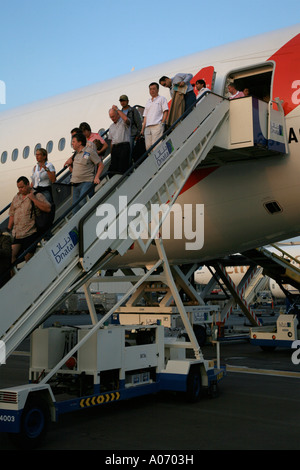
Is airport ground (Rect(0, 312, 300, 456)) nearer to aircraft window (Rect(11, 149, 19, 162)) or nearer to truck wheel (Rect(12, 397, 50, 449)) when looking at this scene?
truck wheel (Rect(12, 397, 50, 449))

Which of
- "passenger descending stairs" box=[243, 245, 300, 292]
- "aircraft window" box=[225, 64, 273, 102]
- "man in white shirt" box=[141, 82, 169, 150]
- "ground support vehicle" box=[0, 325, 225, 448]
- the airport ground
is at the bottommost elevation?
the airport ground

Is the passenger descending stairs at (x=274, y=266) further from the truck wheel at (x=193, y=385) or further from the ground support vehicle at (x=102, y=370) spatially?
the truck wheel at (x=193, y=385)

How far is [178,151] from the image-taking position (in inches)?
374

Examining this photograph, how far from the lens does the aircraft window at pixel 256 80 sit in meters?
11.4

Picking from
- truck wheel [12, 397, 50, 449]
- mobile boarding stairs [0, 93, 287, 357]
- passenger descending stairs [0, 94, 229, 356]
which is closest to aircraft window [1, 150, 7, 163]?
mobile boarding stairs [0, 93, 287, 357]

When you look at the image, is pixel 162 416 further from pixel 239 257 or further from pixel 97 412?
pixel 239 257

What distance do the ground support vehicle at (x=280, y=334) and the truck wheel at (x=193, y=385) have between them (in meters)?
7.03

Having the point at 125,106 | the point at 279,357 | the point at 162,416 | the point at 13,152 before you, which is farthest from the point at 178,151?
the point at 279,357

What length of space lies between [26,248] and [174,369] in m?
3.28

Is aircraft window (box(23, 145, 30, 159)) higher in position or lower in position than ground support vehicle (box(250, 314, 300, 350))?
higher

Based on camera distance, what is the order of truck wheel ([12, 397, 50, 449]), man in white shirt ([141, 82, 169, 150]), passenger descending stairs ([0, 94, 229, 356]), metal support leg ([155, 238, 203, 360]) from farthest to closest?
man in white shirt ([141, 82, 169, 150]) → metal support leg ([155, 238, 203, 360]) → passenger descending stairs ([0, 94, 229, 356]) → truck wheel ([12, 397, 50, 449])

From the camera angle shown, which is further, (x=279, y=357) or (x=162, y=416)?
(x=279, y=357)

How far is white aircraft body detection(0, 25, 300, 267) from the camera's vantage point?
10922 millimetres

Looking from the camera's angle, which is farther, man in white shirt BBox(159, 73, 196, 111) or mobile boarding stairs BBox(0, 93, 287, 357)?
man in white shirt BBox(159, 73, 196, 111)
